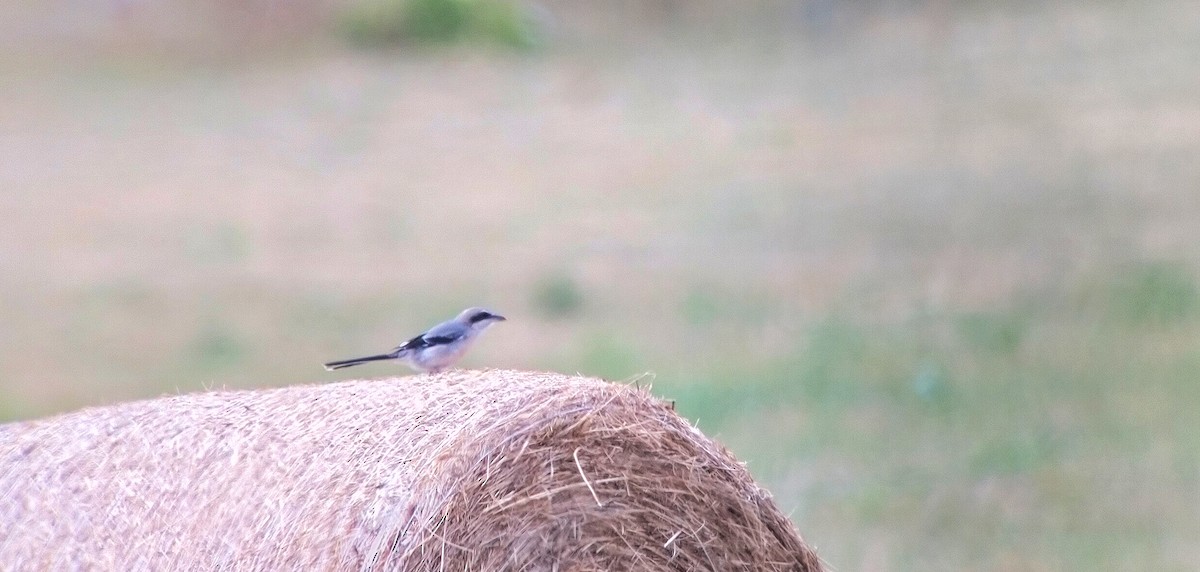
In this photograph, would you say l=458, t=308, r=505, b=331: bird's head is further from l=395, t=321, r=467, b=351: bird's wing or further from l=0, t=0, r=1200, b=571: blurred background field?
l=0, t=0, r=1200, b=571: blurred background field

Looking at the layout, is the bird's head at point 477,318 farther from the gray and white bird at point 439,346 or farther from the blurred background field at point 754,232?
the blurred background field at point 754,232

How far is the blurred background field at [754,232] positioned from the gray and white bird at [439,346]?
2704 millimetres

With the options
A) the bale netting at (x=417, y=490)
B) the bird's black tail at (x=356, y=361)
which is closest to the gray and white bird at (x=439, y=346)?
the bird's black tail at (x=356, y=361)

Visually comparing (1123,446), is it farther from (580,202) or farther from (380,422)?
(380,422)

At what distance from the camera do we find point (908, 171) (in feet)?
25.7

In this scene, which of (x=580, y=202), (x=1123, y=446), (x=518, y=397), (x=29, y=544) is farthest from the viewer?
(x=580, y=202)

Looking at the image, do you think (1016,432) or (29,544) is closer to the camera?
(29,544)

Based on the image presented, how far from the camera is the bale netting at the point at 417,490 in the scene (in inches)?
110

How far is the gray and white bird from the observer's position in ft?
14.2

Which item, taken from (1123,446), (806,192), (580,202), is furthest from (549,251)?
(1123,446)

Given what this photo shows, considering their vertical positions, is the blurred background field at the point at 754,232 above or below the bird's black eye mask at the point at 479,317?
above

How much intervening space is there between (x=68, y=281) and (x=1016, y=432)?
5.92 m

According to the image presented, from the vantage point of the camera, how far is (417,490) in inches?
108

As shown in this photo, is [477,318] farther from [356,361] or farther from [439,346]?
[356,361]
